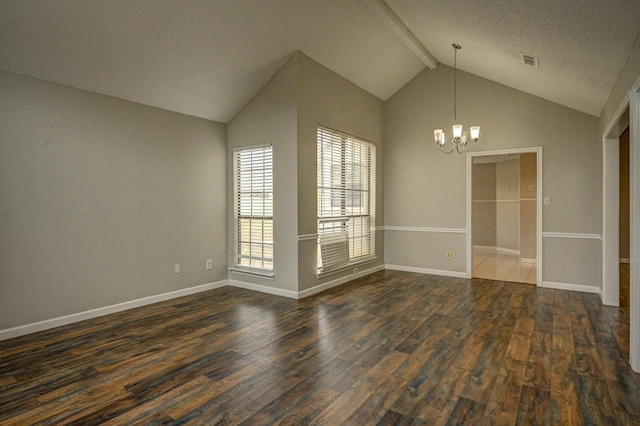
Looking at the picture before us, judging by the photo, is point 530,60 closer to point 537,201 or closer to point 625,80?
point 625,80

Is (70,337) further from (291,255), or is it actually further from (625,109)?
(625,109)

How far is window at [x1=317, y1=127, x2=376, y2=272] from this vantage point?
5.33 meters

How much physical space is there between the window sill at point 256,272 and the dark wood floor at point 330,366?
600mm

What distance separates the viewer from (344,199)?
5.82 m

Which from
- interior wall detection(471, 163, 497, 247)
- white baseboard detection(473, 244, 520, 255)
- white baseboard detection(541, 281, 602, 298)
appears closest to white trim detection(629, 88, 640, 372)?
white baseboard detection(541, 281, 602, 298)

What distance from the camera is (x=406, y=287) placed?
5438 mm

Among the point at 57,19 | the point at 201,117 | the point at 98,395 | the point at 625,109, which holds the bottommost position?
the point at 98,395

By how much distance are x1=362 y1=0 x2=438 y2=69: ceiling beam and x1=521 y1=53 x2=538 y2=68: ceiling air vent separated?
5.08ft

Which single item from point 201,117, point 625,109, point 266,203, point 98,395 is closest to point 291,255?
point 266,203

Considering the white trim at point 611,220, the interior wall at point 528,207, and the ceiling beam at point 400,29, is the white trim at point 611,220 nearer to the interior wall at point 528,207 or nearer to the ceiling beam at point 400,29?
the ceiling beam at point 400,29

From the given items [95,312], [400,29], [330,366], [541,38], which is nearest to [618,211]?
[541,38]

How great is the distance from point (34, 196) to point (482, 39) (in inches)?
199

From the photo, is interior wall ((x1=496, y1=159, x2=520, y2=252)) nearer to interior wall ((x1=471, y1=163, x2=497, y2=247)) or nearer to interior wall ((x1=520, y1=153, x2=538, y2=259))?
interior wall ((x1=471, y1=163, x2=497, y2=247))

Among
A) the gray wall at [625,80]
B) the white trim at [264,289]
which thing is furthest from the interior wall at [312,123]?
the gray wall at [625,80]
